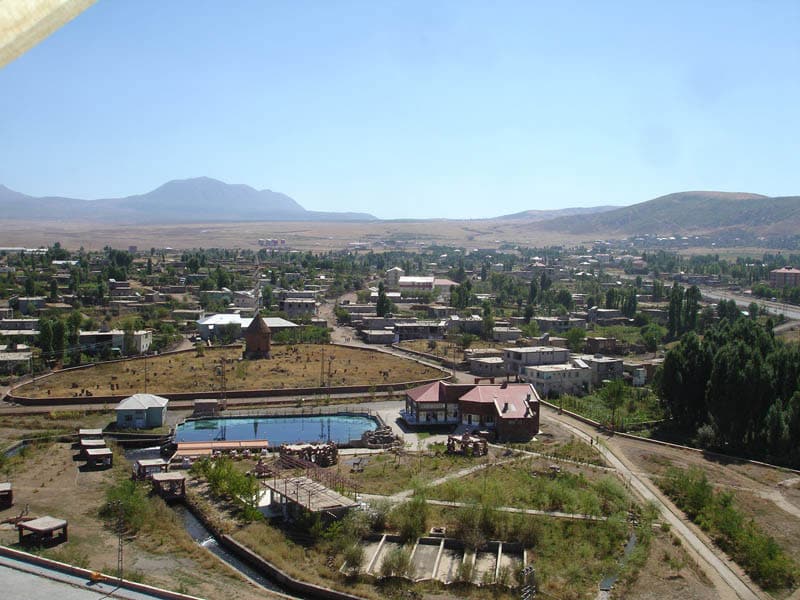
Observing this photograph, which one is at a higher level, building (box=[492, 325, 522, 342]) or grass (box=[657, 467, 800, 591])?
grass (box=[657, 467, 800, 591])

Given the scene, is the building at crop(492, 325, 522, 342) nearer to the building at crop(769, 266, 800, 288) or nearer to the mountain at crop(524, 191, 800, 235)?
the building at crop(769, 266, 800, 288)

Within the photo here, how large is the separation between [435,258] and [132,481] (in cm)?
7516

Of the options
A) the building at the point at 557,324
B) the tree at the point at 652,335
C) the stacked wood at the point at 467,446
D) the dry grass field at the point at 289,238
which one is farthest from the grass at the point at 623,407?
the dry grass field at the point at 289,238

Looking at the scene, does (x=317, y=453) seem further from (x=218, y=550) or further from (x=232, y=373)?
(x=232, y=373)

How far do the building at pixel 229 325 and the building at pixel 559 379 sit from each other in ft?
37.1

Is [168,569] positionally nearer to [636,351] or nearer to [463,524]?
[463,524]

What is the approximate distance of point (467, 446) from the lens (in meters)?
14.7

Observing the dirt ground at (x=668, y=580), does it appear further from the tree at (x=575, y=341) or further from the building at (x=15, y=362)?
the building at (x=15, y=362)

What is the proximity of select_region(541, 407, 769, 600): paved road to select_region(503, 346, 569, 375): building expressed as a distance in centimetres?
595

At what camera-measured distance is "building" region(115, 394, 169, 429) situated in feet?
54.1

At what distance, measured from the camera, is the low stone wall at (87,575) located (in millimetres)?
7321

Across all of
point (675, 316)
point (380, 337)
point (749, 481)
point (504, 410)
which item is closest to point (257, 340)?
point (380, 337)

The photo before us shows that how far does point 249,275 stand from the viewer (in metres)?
Answer: 49.7

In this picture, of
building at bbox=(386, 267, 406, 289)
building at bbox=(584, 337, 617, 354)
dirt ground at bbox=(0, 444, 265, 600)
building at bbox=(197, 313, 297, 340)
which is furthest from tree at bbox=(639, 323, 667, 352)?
dirt ground at bbox=(0, 444, 265, 600)
